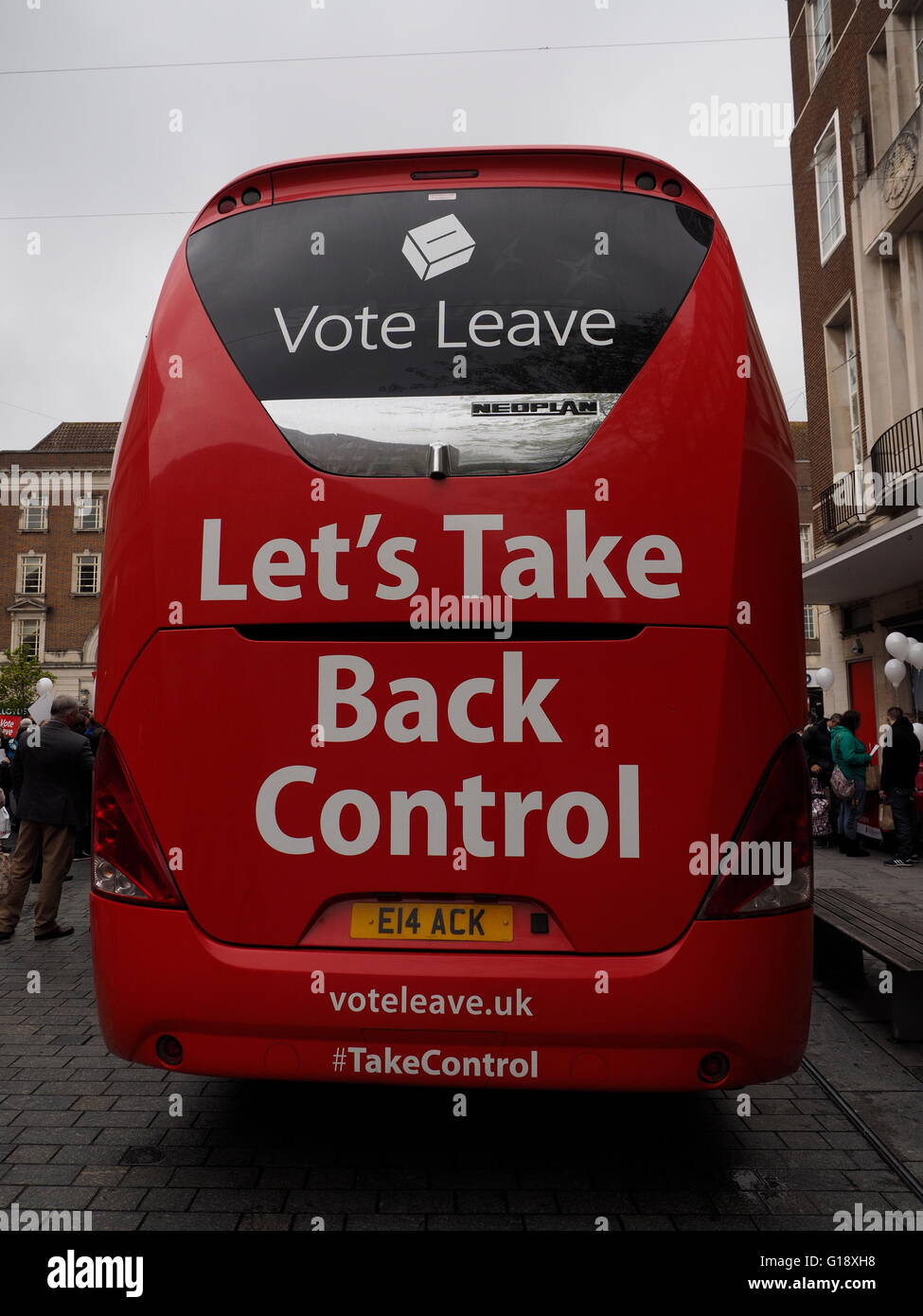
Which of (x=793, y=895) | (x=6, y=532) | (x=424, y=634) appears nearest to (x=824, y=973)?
(x=793, y=895)

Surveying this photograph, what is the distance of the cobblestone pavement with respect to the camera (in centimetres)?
Answer: 303

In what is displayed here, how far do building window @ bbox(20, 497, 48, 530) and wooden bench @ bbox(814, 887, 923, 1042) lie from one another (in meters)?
54.2

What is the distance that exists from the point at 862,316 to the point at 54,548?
45267 mm

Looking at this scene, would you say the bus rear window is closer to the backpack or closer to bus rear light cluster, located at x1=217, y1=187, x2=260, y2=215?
bus rear light cluster, located at x1=217, y1=187, x2=260, y2=215

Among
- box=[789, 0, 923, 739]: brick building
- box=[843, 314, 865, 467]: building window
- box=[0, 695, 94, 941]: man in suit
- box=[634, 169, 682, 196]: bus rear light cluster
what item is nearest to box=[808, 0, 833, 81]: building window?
box=[789, 0, 923, 739]: brick building

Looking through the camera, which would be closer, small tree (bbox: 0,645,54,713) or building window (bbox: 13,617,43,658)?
small tree (bbox: 0,645,54,713)

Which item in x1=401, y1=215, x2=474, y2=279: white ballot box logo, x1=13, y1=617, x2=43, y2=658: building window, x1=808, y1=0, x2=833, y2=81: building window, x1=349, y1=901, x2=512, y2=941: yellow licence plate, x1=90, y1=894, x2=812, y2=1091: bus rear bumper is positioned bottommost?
x1=90, y1=894, x2=812, y2=1091: bus rear bumper

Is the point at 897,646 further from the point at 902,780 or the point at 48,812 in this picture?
the point at 48,812

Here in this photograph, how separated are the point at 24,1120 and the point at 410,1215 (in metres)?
1.68

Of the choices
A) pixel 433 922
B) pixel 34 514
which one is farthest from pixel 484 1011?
pixel 34 514

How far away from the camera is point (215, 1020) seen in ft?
9.37

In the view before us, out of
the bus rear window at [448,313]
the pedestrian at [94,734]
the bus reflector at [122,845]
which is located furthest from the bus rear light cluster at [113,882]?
the bus rear window at [448,313]

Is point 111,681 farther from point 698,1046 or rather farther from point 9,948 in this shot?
point 9,948

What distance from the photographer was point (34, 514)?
54.2 m
